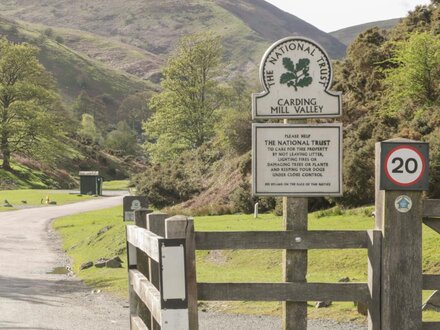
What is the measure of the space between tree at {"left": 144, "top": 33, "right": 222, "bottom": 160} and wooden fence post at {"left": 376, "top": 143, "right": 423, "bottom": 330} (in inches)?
2244

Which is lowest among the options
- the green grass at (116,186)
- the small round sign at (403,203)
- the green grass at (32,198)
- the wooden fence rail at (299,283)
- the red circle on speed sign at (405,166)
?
the green grass at (116,186)

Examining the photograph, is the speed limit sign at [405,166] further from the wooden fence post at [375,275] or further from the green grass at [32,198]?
the green grass at [32,198]

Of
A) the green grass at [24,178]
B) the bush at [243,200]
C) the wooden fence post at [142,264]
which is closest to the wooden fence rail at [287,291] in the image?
the wooden fence post at [142,264]

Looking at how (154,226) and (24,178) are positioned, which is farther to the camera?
(24,178)

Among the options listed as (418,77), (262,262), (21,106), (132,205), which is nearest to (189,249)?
(262,262)

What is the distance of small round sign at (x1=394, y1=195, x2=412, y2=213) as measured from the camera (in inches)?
252

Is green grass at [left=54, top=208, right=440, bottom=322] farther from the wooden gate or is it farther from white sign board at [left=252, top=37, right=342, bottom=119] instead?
white sign board at [left=252, top=37, right=342, bottom=119]

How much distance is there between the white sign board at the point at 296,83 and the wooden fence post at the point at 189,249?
1.54 metres

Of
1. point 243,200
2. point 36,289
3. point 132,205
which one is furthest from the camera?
point 243,200

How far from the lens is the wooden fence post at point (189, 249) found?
6.10 meters

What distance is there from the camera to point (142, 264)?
780 cm

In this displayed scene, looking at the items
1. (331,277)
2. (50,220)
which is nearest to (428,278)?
(331,277)

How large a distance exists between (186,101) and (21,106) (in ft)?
56.2

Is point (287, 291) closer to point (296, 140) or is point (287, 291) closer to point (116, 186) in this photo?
point (296, 140)
